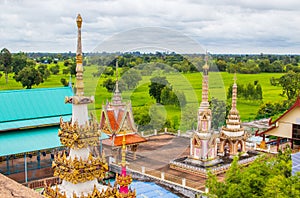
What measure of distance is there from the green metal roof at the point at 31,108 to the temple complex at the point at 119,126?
271 cm

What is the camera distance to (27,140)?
60.2 feet

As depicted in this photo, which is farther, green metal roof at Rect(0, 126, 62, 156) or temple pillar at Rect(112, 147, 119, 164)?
temple pillar at Rect(112, 147, 119, 164)

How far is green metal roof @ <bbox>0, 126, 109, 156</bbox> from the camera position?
17359 millimetres

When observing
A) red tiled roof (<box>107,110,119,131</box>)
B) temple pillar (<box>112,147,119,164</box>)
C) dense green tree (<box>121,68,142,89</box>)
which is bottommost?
temple pillar (<box>112,147,119,164</box>)

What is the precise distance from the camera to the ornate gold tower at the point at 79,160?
768 centimetres

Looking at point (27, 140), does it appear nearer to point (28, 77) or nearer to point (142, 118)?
point (142, 118)

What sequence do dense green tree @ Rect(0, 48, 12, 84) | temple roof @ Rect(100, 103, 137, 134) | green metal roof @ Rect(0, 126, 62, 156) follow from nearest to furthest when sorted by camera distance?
green metal roof @ Rect(0, 126, 62, 156) < temple roof @ Rect(100, 103, 137, 134) < dense green tree @ Rect(0, 48, 12, 84)

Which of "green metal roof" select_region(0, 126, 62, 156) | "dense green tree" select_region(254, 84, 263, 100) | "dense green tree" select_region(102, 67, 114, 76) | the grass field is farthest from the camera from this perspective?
"dense green tree" select_region(254, 84, 263, 100)

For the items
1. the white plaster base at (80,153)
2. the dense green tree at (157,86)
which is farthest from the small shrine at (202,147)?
the white plaster base at (80,153)

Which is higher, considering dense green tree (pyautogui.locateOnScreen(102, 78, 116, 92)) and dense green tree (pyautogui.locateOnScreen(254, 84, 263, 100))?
dense green tree (pyautogui.locateOnScreen(102, 78, 116, 92))

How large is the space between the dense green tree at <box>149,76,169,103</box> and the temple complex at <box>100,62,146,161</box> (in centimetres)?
677

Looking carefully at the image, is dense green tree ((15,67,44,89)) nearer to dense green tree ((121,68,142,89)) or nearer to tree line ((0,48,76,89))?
tree line ((0,48,76,89))

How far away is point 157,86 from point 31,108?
14106mm

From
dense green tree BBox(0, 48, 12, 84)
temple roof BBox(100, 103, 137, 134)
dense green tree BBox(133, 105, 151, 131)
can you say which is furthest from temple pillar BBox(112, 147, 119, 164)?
dense green tree BBox(0, 48, 12, 84)
